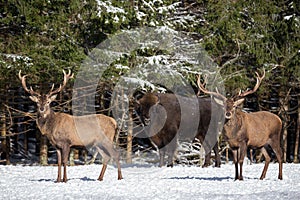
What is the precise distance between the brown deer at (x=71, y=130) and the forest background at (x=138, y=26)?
545 centimetres

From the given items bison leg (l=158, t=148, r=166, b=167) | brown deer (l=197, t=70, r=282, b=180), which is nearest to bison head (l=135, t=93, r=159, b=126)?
bison leg (l=158, t=148, r=166, b=167)

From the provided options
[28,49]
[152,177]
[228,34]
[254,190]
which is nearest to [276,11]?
[228,34]

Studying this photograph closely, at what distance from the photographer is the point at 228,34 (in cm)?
2036

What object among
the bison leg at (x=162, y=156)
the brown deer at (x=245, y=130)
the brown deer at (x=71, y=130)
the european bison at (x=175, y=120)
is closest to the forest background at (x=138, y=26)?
the european bison at (x=175, y=120)

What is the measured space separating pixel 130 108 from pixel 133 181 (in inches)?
382

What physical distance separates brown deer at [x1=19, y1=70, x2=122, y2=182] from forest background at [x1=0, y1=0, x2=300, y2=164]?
545cm

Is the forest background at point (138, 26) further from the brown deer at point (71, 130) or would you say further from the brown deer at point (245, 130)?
the brown deer at point (245, 130)

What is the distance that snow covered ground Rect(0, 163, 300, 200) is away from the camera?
9.48 meters

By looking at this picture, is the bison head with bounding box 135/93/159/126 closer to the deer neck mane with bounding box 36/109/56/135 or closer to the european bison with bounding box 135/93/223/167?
the european bison with bounding box 135/93/223/167

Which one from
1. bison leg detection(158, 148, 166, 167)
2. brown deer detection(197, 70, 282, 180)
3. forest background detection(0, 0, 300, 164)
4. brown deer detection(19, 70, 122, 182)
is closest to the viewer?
brown deer detection(197, 70, 282, 180)

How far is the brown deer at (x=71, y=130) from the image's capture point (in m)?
12.1

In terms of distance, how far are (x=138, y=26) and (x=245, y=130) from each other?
8.82 metres

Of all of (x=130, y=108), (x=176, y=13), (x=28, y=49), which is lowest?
(x=130, y=108)

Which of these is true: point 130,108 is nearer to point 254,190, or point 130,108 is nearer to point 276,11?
point 276,11
